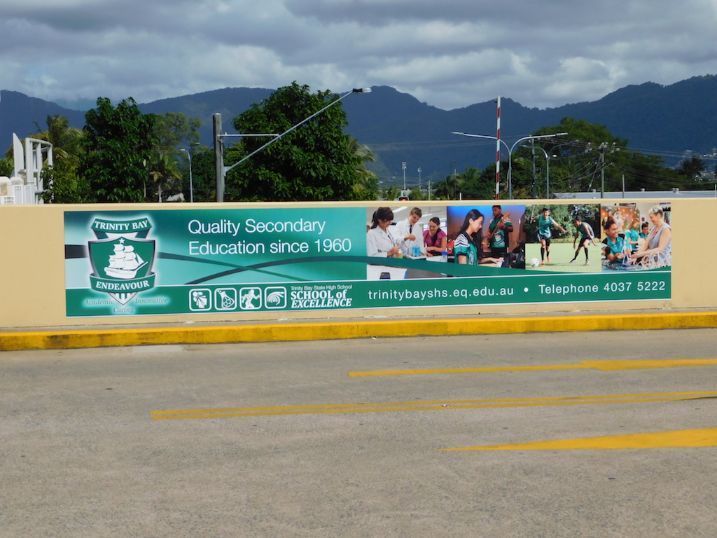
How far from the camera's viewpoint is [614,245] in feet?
55.0

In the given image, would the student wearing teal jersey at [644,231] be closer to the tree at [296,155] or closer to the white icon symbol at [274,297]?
the white icon symbol at [274,297]

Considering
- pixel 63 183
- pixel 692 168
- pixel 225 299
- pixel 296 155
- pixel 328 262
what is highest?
pixel 692 168

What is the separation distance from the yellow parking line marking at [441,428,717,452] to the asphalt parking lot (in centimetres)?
3

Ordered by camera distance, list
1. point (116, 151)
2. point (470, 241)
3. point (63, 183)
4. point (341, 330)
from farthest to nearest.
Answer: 1. point (116, 151)
2. point (63, 183)
3. point (470, 241)
4. point (341, 330)

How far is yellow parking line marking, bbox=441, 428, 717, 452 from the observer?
8.19 metres

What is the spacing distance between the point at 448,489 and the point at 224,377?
5181mm

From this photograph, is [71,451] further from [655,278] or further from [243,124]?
[243,124]

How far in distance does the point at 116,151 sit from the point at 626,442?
174 feet

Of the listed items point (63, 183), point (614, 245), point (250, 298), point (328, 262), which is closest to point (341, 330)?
point (328, 262)

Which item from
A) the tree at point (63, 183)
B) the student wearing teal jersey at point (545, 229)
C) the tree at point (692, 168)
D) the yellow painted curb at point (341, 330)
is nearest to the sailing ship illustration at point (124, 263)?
the yellow painted curb at point (341, 330)

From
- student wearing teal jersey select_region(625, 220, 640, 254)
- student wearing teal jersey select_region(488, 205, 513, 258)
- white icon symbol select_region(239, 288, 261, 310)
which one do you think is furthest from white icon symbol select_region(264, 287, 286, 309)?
student wearing teal jersey select_region(625, 220, 640, 254)

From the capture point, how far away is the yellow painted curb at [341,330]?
14312 millimetres

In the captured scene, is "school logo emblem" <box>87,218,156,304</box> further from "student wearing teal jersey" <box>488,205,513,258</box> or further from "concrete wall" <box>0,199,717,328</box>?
"student wearing teal jersey" <box>488,205,513,258</box>

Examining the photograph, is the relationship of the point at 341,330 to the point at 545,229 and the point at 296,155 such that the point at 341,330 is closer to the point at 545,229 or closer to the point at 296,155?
the point at 545,229
